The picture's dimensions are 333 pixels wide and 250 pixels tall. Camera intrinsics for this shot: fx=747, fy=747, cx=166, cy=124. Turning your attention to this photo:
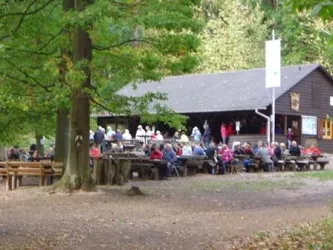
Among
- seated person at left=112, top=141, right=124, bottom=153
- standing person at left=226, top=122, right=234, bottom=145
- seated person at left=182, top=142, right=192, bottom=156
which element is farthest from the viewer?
standing person at left=226, top=122, right=234, bottom=145

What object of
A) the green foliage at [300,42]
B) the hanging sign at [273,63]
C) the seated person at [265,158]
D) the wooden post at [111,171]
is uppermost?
the green foliage at [300,42]

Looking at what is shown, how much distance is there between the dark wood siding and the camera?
47.2 metres

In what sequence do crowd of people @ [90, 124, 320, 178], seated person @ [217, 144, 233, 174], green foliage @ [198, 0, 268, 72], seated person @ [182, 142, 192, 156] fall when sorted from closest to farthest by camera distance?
1. crowd of people @ [90, 124, 320, 178]
2. seated person @ [217, 144, 233, 174]
3. seated person @ [182, 142, 192, 156]
4. green foliage @ [198, 0, 268, 72]

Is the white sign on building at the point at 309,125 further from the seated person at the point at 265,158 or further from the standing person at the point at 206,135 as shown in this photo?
the seated person at the point at 265,158

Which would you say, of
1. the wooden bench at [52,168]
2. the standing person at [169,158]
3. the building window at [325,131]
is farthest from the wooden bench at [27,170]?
the building window at [325,131]

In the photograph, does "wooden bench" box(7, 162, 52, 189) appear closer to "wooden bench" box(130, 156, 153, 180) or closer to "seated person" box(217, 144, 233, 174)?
"wooden bench" box(130, 156, 153, 180)

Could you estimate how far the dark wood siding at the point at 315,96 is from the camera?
47156 mm

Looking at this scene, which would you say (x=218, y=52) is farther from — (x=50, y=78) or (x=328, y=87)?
(x=50, y=78)

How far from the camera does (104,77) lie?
815 inches

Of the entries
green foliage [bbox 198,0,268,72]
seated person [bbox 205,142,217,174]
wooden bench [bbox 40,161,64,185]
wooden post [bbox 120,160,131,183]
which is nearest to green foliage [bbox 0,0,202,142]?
wooden bench [bbox 40,161,64,185]

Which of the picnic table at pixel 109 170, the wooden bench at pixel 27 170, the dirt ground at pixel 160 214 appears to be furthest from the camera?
the picnic table at pixel 109 170

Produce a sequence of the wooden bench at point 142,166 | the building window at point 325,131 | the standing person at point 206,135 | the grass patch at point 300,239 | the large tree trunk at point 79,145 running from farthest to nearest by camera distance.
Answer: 1. the building window at point 325,131
2. the standing person at point 206,135
3. the wooden bench at point 142,166
4. the large tree trunk at point 79,145
5. the grass patch at point 300,239

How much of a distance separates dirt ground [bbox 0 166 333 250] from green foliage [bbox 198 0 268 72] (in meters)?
34.7

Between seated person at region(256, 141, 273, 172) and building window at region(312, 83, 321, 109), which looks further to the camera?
building window at region(312, 83, 321, 109)
